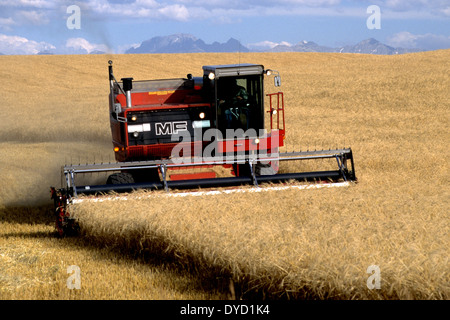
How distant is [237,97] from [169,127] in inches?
55.6

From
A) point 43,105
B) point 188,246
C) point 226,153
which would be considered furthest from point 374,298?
point 43,105

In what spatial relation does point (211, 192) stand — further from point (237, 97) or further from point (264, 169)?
point (237, 97)

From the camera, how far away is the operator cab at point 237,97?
11.1 meters

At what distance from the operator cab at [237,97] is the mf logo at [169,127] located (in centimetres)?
65

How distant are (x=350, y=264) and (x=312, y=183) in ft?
16.0

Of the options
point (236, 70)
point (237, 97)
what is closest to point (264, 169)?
point (237, 97)

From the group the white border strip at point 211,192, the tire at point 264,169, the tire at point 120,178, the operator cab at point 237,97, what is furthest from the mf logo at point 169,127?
the white border strip at point 211,192

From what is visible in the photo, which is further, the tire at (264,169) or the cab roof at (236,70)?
the tire at (264,169)

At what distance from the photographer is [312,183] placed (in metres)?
10.0

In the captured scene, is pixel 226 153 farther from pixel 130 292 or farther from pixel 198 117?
pixel 130 292

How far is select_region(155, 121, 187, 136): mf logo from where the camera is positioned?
1117cm

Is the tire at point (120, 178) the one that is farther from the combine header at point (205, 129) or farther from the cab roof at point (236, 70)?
the cab roof at point (236, 70)

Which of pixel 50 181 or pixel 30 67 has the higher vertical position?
pixel 30 67

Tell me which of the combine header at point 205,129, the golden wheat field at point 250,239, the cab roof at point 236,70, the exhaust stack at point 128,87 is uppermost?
the cab roof at point 236,70
